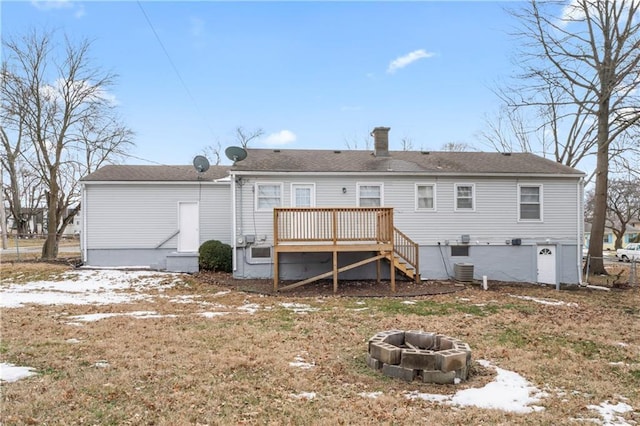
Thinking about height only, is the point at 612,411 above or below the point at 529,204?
below

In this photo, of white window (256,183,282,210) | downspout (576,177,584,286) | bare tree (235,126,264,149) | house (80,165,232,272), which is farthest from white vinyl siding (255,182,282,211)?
bare tree (235,126,264,149)

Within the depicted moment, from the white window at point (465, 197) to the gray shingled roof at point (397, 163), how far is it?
0.52 meters

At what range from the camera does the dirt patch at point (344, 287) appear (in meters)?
11.1

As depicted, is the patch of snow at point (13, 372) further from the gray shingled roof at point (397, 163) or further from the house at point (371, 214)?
the gray shingled roof at point (397, 163)

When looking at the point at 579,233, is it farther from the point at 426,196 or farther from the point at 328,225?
the point at 328,225

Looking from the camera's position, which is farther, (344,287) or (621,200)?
(621,200)

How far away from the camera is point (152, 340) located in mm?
Result: 6207

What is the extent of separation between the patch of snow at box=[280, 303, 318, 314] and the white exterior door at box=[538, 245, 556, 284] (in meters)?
8.97

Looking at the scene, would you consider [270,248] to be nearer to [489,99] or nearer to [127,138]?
[127,138]

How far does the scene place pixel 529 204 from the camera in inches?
542

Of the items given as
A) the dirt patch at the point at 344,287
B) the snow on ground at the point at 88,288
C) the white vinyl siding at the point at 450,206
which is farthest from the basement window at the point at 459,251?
the snow on ground at the point at 88,288

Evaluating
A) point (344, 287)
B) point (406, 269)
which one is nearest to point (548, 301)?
point (406, 269)

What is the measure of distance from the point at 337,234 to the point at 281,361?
6.91 m

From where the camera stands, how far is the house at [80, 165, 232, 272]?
1454 cm
